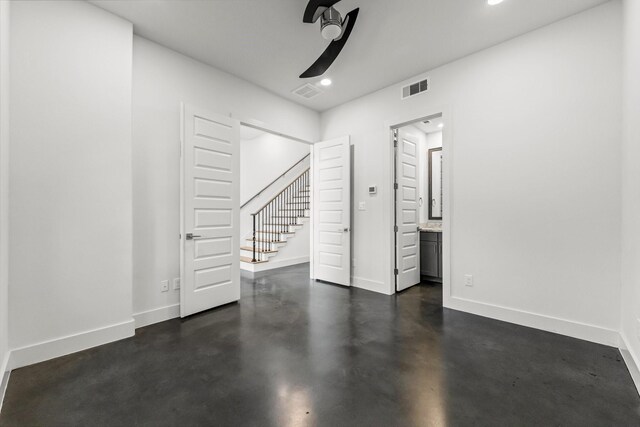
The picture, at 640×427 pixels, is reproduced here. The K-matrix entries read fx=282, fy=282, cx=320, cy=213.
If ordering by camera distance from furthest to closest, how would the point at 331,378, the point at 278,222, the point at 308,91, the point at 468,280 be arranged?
the point at 278,222, the point at 308,91, the point at 468,280, the point at 331,378

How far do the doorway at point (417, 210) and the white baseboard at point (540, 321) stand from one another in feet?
1.07

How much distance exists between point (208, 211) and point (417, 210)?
10.9 ft

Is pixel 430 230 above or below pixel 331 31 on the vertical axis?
below

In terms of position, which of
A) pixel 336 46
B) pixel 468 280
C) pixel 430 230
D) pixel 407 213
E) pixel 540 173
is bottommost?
pixel 468 280

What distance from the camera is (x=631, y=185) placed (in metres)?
2.22

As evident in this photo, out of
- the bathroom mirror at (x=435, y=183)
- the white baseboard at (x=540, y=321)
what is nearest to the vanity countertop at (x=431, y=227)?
the bathroom mirror at (x=435, y=183)

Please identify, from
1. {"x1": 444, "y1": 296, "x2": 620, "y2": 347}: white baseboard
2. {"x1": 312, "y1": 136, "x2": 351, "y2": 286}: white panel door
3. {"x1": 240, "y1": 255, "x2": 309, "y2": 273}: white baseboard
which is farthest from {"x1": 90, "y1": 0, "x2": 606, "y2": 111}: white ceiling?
{"x1": 240, "y1": 255, "x2": 309, "y2": 273}: white baseboard

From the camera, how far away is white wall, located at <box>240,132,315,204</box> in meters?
7.95

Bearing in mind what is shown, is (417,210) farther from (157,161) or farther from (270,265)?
(157,161)

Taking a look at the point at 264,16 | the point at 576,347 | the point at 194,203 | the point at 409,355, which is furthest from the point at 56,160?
the point at 576,347


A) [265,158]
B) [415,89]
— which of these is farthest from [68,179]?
[265,158]

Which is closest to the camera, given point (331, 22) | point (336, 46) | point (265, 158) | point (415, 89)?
point (331, 22)

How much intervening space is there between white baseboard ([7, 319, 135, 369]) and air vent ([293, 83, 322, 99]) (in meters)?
3.63

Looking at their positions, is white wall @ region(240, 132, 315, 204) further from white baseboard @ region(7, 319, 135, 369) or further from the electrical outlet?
white baseboard @ region(7, 319, 135, 369)
